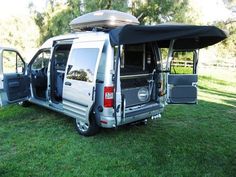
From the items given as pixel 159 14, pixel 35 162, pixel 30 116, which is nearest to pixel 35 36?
pixel 159 14

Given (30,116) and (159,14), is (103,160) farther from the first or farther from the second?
(159,14)

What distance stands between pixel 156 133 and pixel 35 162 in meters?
2.59

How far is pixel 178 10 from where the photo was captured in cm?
1617

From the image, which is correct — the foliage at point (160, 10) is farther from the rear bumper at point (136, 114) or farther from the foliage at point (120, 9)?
the rear bumper at point (136, 114)

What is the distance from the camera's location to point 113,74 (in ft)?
15.5

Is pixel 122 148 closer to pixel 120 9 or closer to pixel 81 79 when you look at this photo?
pixel 81 79

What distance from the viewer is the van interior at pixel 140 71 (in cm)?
553

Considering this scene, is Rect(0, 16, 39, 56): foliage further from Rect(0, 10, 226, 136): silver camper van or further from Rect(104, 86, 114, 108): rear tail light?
Rect(104, 86, 114, 108): rear tail light

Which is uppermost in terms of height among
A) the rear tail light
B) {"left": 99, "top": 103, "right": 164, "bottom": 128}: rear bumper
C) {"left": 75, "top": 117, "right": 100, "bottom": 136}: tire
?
the rear tail light

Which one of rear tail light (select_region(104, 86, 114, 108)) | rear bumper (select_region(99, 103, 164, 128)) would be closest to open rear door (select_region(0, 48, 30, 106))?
rear bumper (select_region(99, 103, 164, 128))

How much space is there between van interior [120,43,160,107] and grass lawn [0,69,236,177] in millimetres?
787

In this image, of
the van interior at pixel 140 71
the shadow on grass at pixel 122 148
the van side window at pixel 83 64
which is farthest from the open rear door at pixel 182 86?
the van side window at pixel 83 64

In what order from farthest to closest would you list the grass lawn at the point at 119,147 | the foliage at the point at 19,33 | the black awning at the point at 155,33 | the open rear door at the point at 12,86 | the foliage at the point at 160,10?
the foliage at the point at 19,33 < the foliage at the point at 160,10 < the open rear door at the point at 12,86 < the black awning at the point at 155,33 < the grass lawn at the point at 119,147

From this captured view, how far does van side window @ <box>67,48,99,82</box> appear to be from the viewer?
5039 millimetres
